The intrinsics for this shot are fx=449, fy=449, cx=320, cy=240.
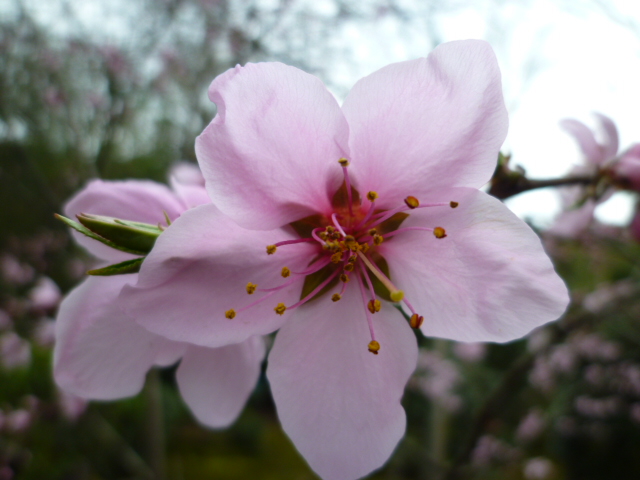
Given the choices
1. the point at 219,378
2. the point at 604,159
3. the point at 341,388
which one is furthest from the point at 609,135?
the point at 219,378

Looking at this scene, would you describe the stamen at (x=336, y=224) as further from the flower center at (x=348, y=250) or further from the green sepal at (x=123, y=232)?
the green sepal at (x=123, y=232)

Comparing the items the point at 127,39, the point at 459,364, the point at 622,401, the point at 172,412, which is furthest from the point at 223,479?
the point at 127,39

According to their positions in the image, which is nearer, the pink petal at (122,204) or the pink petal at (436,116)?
the pink petal at (436,116)

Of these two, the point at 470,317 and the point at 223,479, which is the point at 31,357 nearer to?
the point at 223,479

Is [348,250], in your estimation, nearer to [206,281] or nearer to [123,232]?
[206,281]

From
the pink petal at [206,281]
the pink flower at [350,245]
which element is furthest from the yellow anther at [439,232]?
the pink petal at [206,281]

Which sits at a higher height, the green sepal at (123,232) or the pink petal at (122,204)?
the green sepal at (123,232)
